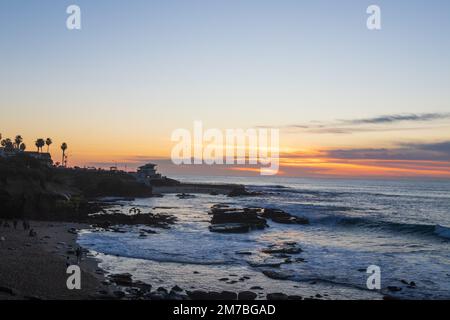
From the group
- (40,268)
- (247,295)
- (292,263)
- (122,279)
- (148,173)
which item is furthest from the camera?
(148,173)

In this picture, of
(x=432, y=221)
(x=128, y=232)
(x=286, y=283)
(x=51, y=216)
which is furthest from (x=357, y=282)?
(x=432, y=221)

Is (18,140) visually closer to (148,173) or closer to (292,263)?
(148,173)

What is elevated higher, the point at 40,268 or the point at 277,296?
the point at 40,268

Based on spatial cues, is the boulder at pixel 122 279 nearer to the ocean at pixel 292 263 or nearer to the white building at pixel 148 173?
the ocean at pixel 292 263

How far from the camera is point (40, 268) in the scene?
21.2 meters

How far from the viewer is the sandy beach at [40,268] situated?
1733 centimetres

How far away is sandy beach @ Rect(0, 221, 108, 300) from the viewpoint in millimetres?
17328

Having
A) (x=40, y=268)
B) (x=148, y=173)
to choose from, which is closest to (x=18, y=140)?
(x=148, y=173)

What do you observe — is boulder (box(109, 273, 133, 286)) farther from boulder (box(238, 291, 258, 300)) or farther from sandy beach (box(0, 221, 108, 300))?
boulder (box(238, 291, 258, 300))

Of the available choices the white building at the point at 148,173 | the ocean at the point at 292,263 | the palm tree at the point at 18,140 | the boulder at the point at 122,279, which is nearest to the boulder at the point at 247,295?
the ocean at the point at 292,263

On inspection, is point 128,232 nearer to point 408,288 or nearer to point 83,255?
point 83,255

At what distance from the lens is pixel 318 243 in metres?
37.0

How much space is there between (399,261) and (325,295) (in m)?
12.3

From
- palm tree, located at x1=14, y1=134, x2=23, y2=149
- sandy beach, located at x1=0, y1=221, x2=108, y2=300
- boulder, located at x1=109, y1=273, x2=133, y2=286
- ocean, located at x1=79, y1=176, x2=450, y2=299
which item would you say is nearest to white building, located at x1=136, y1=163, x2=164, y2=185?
palm tree, located at x1=14, y1=134, x2=23, y2=149
